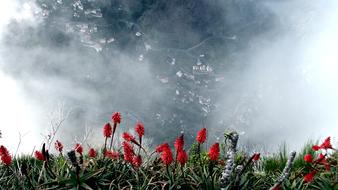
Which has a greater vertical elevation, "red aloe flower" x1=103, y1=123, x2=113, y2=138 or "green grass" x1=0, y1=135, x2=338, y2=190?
"red aloe flower" x1=103, y1=123, x2=113, y2=138

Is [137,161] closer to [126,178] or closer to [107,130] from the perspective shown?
[126,178]

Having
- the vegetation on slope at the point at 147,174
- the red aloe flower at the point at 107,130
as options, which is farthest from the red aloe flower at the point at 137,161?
the red aloe flower at the point at 107,130

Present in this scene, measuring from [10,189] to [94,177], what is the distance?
89 cm

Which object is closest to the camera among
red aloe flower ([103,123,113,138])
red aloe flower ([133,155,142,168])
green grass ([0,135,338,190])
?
green grass ([0,135,338,190])

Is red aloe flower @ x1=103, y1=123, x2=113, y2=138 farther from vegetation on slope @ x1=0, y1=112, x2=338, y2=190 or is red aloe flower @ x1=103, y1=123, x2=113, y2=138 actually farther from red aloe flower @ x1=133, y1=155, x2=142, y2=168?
red aloe flower @ x1=133, y1=155, x2=142, y2=168

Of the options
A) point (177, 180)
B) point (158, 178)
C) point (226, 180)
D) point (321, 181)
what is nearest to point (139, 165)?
point (158, 178)

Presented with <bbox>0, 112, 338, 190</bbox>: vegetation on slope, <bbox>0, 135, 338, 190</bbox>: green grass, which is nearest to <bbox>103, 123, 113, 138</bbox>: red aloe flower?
<bbox>0, 112, 338, 190</bbox>: vegetation on slope

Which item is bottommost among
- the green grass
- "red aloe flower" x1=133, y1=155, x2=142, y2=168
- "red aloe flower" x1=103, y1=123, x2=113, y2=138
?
the green grass

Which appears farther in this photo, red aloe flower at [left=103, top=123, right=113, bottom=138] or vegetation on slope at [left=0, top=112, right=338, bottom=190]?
red aloe flower at [left=103, top=123, right=113, bottom=138]

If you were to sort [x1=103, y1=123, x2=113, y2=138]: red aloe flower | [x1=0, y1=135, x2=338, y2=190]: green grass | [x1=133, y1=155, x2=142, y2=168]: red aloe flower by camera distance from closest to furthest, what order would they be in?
[x1=0, y1=135, x2=338, y2=190]: green grass, [x1=133, y1=155, x2=142, y2=168]: red aloe flower, [x1=103, y1=123, x2=113, y2=138]: red aloe flower

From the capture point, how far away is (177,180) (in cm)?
435

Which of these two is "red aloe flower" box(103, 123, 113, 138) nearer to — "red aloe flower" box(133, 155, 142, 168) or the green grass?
the green grass

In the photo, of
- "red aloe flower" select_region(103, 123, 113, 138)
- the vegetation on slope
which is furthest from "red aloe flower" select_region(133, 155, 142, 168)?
"red aloe flower" select_region(103, 123, 113, 138)

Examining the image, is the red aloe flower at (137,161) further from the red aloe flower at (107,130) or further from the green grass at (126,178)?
the red aloe flower at (107,130)
